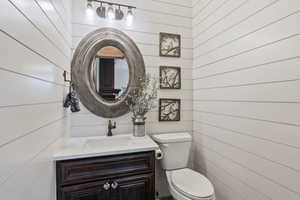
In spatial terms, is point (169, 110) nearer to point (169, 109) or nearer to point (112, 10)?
point (169, 109)

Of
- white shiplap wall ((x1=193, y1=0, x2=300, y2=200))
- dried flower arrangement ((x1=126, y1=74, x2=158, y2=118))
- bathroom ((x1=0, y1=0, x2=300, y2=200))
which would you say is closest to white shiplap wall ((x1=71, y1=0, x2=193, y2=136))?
bathroom ((x1=0, y1=0, x2=300, y2=200))

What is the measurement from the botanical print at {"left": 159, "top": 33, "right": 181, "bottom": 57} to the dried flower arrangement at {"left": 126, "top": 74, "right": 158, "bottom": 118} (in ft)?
1.27

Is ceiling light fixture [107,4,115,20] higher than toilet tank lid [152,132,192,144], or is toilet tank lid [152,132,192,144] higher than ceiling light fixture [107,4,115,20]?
ceiling light fixture [107,4,115,20]

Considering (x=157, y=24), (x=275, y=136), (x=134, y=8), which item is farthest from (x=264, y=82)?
(x=134, y=8)

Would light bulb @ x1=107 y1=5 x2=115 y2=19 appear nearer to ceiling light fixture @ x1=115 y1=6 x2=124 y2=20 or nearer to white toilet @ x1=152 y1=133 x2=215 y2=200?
ceiling light fixture @ x1=115 y1=6 x2=124 y2=20

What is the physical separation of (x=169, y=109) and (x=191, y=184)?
2.91 ft

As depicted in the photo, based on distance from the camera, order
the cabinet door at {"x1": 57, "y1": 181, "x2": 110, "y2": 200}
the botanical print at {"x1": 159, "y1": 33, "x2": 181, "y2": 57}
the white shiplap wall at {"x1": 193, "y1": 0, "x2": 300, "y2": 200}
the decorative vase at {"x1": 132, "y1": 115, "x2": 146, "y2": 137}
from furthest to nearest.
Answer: the botanical print at {"x1": 159, "y1": 33, "x2": 181, "y2": 57} < the decorative vase at {"x1": 132, "y1": 115, "x2": 146, "y2": 137} < the cabinet door at {"x1": 57, "y1": 181, "x2": 110, "y2": 200} < the white shiplap wall at {"x1": 193, "y1": 0, "x2": 300, "y2": 200}

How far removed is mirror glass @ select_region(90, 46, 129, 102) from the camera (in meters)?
1.72

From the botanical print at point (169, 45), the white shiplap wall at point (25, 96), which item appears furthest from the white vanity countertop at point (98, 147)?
the botanical print at point (169, 45)

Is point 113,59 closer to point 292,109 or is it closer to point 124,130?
point 124,130

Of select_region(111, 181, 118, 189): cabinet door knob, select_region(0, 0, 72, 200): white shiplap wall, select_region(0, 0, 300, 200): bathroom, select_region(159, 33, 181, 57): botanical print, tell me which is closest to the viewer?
select_region(0, 0, 72, 200): white shiplap wall

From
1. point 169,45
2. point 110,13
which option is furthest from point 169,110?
point 110,13

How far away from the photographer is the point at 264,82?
43.0 inches

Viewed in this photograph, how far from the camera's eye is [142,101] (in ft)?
5.75
